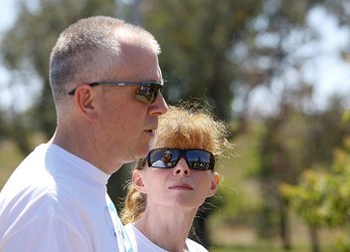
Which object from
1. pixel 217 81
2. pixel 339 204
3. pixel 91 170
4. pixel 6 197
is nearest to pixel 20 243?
pixel 6 197

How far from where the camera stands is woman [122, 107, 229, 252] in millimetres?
3100

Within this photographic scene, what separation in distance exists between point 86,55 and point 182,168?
1.13 m

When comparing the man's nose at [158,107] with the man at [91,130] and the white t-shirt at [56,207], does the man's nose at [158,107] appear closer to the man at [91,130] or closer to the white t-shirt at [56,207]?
the man at [91,130]

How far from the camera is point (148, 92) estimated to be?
2.20 m

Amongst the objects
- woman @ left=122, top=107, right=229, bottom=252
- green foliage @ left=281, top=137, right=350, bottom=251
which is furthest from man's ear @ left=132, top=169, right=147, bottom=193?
green foliage @ left=281, top=137, right=350, bottom=251

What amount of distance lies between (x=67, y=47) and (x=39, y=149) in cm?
32

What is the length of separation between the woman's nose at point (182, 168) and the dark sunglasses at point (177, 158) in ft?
0.04

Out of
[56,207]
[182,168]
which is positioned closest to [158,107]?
[56,207]

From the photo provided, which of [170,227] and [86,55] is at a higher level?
[86,55]

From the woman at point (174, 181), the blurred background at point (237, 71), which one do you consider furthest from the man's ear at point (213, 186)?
the blurred background at point (237, 71)

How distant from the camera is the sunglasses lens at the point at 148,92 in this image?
216 cm

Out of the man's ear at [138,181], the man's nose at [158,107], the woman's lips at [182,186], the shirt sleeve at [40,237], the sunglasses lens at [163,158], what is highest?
the man's nose at [158,107]

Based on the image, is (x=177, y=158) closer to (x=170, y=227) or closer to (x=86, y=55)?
(x=170, y=227)

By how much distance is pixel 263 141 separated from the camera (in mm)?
33688
